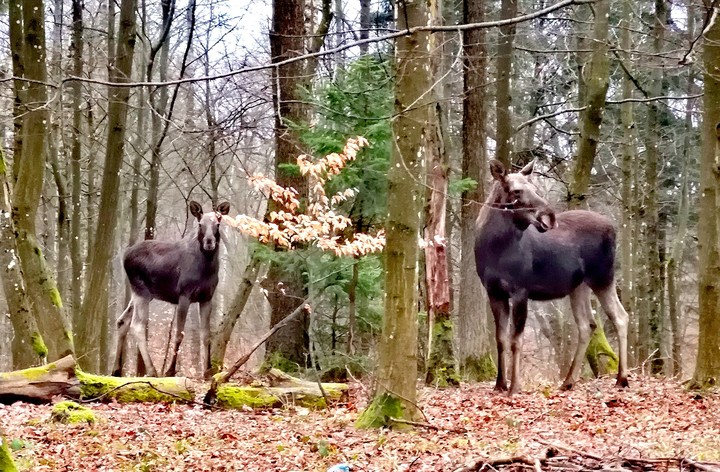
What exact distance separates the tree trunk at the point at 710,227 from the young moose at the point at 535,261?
1.47m

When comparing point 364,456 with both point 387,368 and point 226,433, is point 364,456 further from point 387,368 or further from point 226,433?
point 226,433

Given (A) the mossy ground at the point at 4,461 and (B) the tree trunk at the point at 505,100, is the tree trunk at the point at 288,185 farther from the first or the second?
(A) the mossy ground at the point at 4,461

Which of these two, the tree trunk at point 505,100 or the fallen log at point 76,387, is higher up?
the tree trunk at point 505,100

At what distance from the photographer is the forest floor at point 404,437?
586 centimetres

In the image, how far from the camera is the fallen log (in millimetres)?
8859

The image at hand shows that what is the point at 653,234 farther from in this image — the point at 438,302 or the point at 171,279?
the point at 171,279

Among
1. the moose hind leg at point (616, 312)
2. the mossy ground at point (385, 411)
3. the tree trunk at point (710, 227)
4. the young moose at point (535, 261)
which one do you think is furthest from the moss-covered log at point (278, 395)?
the tree trunk at point (710, 227)

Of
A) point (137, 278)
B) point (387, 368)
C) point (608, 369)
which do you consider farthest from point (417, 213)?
point (137, 278)

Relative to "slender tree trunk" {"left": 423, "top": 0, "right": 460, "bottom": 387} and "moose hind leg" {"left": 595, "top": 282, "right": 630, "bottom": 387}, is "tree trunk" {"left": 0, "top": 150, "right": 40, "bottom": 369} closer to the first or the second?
"slender tree trunk" {"left": 423, "top": 0, "right": 460, "bottom": 387}

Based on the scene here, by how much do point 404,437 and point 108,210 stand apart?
8.10m

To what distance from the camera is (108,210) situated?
43.2 ft

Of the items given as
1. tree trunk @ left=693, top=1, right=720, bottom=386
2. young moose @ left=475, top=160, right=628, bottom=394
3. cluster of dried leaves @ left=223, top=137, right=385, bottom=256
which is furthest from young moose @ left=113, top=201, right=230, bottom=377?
tree trunk @ left=693, top=1, right=720, bottom=386

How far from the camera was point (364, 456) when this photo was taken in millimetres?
6340

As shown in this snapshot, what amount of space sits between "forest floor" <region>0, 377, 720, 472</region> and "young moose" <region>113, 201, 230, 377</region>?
3887 millimetres
